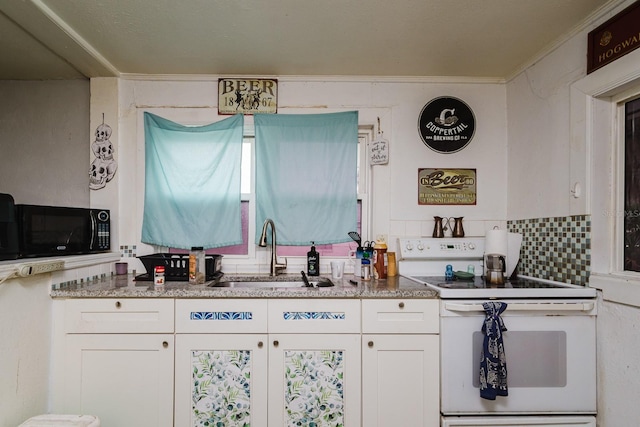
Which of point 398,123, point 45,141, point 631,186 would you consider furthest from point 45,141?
point 631,186

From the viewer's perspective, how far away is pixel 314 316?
5.92ft

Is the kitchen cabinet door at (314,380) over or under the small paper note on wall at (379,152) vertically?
under

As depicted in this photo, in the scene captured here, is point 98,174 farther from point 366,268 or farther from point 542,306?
point 542,306

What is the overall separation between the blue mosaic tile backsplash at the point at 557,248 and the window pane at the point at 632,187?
153 mm

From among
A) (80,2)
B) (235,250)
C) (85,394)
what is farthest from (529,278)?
(80,2)

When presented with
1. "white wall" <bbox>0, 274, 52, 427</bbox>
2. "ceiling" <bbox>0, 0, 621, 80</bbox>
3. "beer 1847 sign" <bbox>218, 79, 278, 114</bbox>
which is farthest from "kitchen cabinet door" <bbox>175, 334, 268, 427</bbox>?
"ceiling" <bbox>0, 0, 621, 80</bbox>

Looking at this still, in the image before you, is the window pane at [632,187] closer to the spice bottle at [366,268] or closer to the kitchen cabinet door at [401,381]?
the kitchen cabinet door at [401,381]

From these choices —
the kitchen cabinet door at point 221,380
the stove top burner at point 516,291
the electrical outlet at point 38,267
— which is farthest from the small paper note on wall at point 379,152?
the electrical outlet at point 38,267

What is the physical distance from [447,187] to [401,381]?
54.2 inches

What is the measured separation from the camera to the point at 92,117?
2.39 metres

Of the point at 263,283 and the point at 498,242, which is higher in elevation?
the point at 498,242

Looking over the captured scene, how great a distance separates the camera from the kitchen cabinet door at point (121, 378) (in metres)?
1.77

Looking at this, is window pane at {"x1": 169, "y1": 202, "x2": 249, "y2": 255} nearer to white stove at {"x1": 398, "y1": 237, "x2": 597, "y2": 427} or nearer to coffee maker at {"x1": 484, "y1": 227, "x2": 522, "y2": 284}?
white stove at {"x1": 398, "y1": 237, "x2": 597, "y2": 427}

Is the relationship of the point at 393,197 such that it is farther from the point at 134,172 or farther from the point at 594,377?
the point at 134,172
